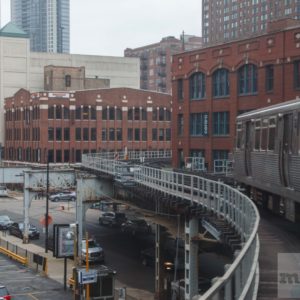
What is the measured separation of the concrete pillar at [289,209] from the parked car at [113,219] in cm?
4139

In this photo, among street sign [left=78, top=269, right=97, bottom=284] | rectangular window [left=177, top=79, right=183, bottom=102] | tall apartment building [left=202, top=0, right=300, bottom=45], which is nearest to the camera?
street sign [left=78, top=269, right=97, bottom=284]

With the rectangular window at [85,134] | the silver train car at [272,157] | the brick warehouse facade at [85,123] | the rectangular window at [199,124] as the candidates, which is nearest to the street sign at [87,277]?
the silver train car at [272,157]

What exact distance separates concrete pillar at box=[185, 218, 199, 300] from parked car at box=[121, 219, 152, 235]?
26.6 m

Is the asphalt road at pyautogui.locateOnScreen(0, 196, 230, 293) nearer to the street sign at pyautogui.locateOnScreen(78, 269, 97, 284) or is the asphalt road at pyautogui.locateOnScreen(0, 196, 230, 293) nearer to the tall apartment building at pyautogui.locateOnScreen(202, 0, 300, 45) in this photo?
the street sign at pyautogui.locateOnScreen(78, 269, 97, 284)

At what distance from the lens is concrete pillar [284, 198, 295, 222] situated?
1892 cm

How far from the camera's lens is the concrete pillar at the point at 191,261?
90.3ft

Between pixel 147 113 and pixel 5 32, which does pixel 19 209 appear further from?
pixel 5 32

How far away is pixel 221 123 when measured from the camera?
2137 inches

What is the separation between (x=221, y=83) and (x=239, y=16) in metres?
127

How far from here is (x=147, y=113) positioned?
95.3m

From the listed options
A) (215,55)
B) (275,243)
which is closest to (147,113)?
(215,55)

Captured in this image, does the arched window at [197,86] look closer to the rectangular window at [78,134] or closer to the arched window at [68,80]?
the rectangular window at [78,134]

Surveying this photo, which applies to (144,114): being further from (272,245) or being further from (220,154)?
(272,245)

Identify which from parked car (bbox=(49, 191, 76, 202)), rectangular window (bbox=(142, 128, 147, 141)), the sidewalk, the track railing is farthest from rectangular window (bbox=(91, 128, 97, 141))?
the track railing
